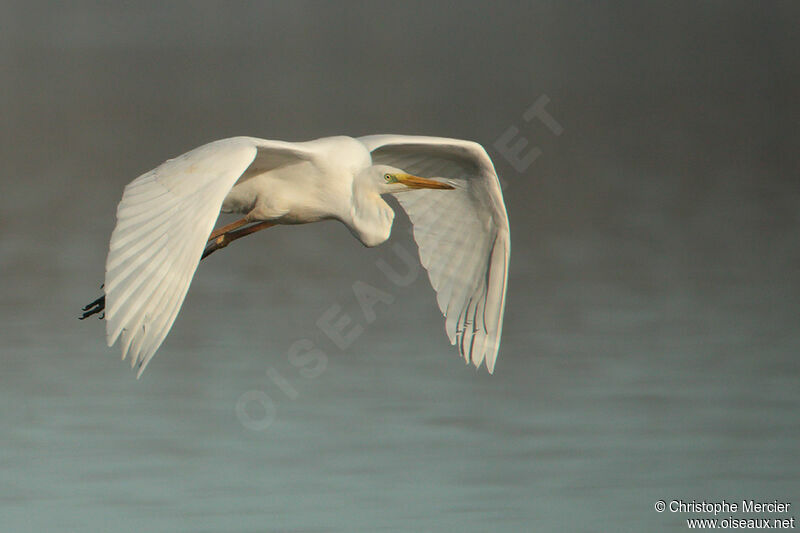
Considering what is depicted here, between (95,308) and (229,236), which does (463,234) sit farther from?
(95,308)

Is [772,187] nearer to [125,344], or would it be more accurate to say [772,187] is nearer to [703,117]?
[703,117]

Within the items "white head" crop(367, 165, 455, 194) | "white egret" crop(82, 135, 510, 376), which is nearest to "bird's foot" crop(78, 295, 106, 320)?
"white egret" crop(82, 135, 510, 376)

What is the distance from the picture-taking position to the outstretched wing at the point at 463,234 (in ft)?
22.9

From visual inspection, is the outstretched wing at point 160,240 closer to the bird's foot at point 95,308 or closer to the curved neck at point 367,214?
the curved neck at point 367,214

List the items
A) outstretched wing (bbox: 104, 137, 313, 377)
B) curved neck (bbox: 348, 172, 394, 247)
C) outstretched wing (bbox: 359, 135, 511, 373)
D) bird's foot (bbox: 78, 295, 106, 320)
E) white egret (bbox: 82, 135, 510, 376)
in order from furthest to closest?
bird's foot (bbox: 78, 295, 106, 320) < outstretched wing (bbox: 359, 135, 511, 373) < curved neck (bbox: 348, 172, 394, 247) < white egret (bbox: 82, 135, 510, 376) < outstretched wing (bbox: 104, 137, 313, 377)

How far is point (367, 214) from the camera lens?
6.72m

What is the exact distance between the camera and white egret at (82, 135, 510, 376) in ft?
17.5

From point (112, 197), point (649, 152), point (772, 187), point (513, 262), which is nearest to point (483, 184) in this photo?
point (513, 262)

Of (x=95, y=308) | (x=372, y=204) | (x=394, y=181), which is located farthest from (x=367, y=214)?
(x=95, y=308)

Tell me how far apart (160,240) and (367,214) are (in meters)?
1.61

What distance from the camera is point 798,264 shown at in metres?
10.8

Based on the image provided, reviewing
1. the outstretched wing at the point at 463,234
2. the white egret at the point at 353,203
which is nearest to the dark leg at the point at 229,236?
the white egret at the point at 353,203

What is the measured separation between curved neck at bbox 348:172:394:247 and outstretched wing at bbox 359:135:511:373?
196 millimetres

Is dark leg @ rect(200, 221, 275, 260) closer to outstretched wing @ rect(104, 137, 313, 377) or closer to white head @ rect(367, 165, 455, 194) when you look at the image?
white head @ rect(367, 165, 455, 194)
